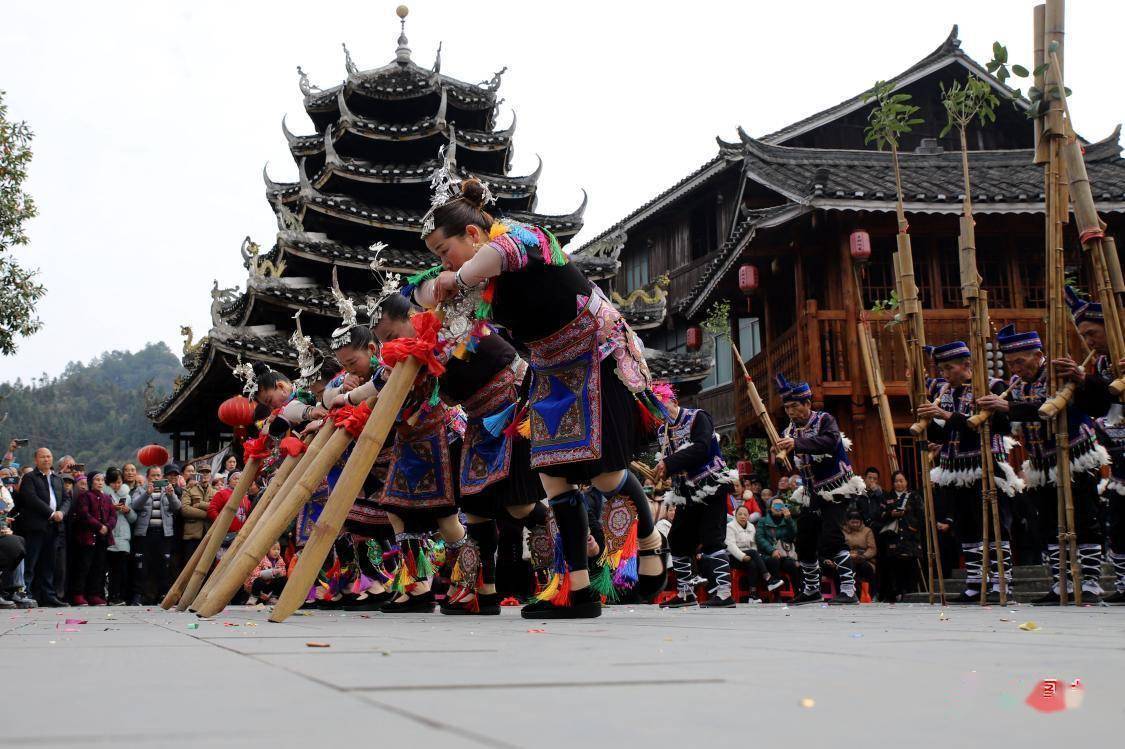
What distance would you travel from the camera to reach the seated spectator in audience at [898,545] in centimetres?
960

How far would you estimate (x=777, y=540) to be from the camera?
11.6 meters

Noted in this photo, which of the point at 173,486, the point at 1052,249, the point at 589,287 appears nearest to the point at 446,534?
the point at 589,287

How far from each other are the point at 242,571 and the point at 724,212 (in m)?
20.1

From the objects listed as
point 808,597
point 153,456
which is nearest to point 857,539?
point 808,597

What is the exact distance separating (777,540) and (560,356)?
7.97m

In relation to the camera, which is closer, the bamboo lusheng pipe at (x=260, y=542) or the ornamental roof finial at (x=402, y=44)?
the bamboo lusheng pipe at (x=260, y=542)

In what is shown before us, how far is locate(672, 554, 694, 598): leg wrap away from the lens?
25.0 feet

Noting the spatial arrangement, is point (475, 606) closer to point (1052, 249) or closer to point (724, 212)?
A: point (1052, 249)

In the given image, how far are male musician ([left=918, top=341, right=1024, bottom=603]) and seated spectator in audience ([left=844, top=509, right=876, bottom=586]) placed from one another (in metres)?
2.41

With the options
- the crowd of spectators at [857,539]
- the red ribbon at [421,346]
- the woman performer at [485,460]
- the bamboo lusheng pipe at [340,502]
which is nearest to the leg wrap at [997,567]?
the crowd of spectators at [857,539]

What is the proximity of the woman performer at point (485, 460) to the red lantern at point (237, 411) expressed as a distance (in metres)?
2.56

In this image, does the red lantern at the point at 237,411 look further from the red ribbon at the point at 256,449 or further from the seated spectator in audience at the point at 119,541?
the seated spectator in audience at the point at 119,541

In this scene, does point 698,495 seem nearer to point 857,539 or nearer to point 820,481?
point 820,481

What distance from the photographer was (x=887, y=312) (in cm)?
1430
